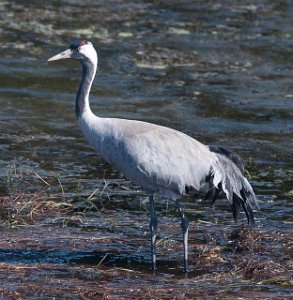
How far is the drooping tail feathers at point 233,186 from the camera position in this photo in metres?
7.64

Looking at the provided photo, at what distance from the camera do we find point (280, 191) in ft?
31.3

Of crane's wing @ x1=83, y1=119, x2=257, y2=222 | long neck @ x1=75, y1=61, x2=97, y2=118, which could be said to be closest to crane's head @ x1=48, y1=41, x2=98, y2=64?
long neck @ x1=75, y1=61, x2=97, y2=118

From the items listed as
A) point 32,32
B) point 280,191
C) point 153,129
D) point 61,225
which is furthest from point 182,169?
point 32,32

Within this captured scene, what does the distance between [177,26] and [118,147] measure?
8462mm

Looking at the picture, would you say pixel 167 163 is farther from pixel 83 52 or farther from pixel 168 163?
pixel 83 52

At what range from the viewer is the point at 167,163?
7566 mm

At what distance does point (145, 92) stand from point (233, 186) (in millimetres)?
5455

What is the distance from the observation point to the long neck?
7.91m

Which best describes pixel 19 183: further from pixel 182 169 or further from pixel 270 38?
pixel 270 38

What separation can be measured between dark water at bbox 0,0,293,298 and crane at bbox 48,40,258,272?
1.81 feet

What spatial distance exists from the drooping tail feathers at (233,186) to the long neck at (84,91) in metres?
1.06

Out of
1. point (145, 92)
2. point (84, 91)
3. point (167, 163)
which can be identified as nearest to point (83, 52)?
point (84, 91)

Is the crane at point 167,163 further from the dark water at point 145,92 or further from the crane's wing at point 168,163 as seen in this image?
the dark water at point 145,92

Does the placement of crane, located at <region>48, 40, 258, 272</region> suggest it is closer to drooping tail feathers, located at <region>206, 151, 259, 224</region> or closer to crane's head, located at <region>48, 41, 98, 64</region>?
drooping tail feathers, located at <region>206, 151, 259, 224</region>
